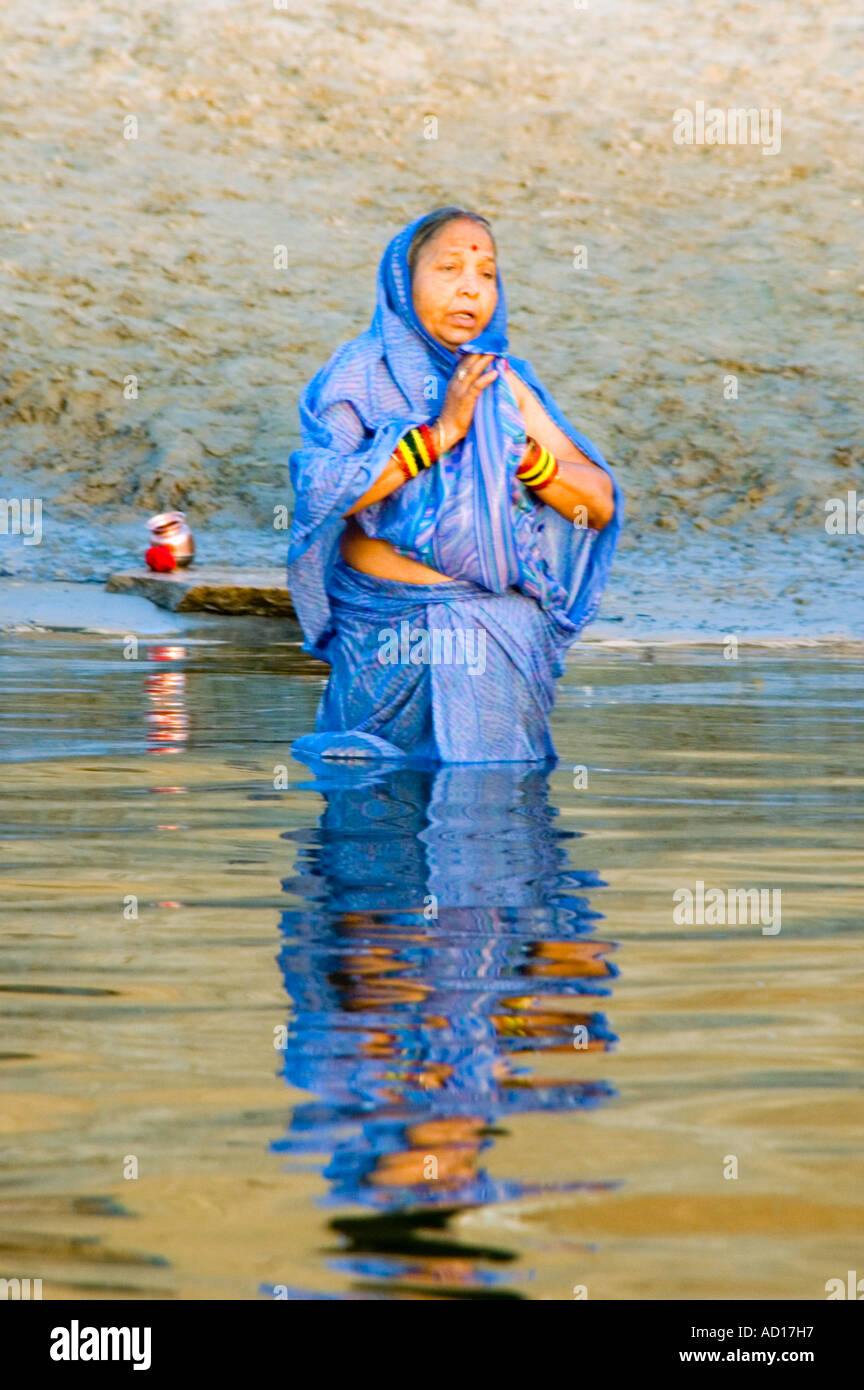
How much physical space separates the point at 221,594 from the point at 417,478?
6.79 m

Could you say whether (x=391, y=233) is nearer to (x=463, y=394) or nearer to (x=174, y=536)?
(x=174, y=536)

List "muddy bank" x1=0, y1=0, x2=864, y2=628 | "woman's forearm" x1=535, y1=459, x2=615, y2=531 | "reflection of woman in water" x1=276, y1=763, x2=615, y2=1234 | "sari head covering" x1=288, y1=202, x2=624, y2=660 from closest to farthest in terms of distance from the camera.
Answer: "reflection of woman in water" x1=276, y1=763, x2=615, y2=1234 < "sari head covering" x1=288, y1=202, x2=624, y2=660 < "woman's forearm" x1=535, y1=459, x2=615, y2=531 < "muddy bank" x1=0, y1=0, x2=864, y2=628

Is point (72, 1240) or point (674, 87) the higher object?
point (674, 87)

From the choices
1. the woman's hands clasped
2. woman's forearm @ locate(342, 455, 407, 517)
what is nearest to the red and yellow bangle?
the woman's hands clasped

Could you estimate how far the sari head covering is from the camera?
5.56 m

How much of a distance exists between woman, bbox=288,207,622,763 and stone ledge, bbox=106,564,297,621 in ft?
20.1

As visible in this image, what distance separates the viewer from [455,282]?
5.67 metres

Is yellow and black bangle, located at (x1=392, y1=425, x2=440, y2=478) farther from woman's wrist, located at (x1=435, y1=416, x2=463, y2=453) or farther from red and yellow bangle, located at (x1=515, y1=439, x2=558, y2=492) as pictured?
red and yellow bangle, located at (x1=515, y1=439, x2=558, y2=492)

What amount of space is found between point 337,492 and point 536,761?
906mm

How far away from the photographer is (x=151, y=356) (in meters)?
20.6

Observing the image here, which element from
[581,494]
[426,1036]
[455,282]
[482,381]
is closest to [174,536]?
[581,494]

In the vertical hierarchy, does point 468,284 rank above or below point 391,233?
below

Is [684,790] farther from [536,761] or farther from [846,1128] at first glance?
[846,1128]

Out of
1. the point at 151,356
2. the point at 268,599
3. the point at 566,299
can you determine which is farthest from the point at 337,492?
the point at 566,299
